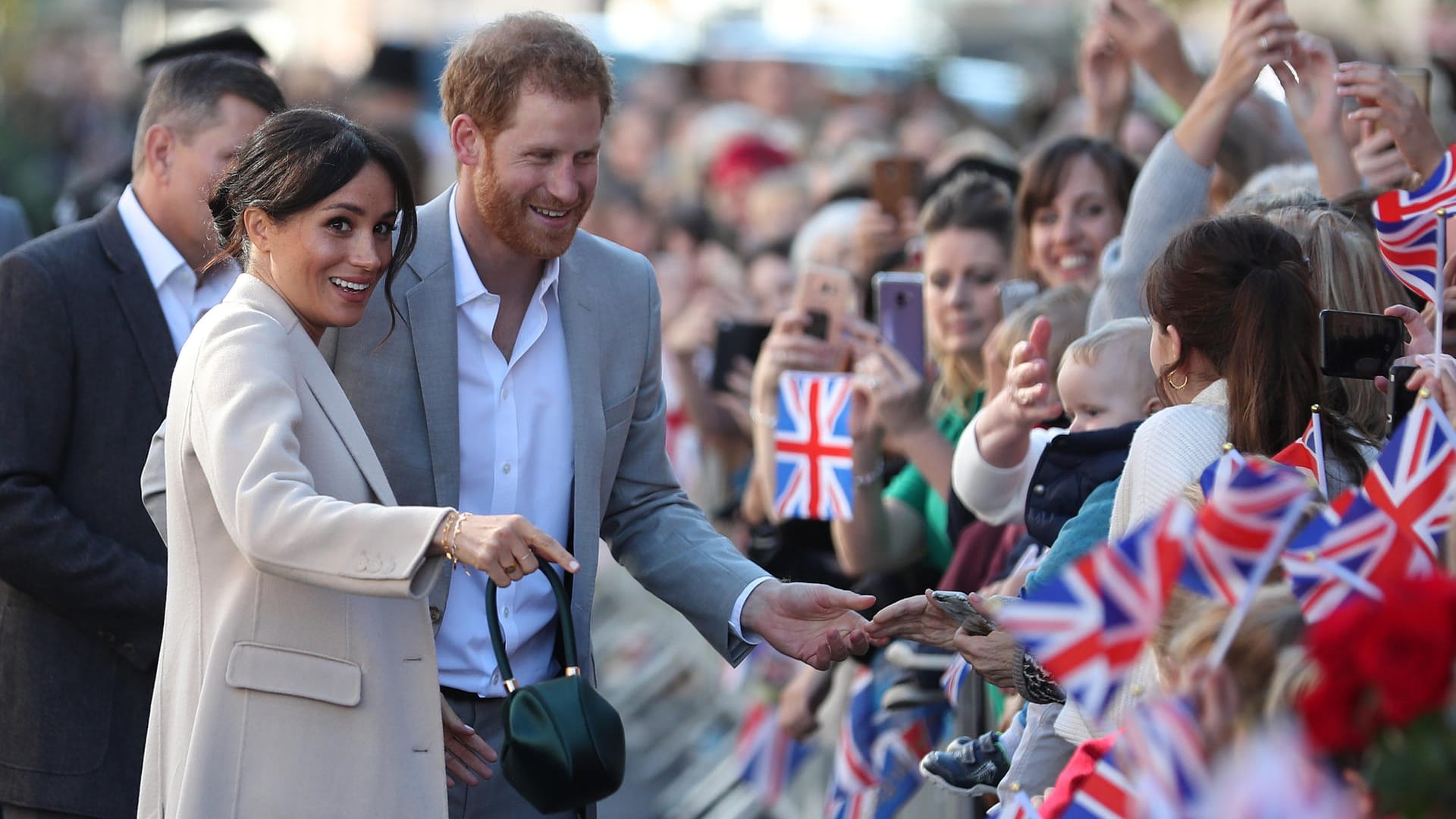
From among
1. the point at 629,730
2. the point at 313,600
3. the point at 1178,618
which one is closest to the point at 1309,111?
the point at 1178,618

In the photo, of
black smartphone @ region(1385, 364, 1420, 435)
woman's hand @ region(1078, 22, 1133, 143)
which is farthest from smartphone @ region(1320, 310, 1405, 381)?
woman's hand @ region(1078, 22, 1133, 143)

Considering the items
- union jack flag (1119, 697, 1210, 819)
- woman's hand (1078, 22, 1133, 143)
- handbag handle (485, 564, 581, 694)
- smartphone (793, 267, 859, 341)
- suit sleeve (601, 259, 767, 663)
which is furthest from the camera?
woman's hand (1078, 22, 1133, 143)

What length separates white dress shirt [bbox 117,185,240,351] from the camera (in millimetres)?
4066

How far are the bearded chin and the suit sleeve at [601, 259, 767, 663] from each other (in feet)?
1.05

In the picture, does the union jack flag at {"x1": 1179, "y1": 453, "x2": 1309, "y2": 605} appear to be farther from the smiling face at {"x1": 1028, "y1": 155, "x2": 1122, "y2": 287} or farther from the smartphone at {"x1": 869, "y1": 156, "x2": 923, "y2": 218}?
the smartphone at {"x1": 869, "y1": 156, "x2": 923, "y2": 218}

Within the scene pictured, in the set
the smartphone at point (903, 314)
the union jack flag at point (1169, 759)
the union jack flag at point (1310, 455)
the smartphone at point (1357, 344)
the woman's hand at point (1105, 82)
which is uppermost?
the woman's hand at point (1105, 82)

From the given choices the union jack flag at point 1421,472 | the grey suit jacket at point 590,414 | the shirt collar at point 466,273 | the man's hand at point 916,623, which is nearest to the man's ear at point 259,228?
the grey suit jacket at point 590,414

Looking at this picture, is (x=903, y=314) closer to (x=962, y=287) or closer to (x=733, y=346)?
(x=962, y=287)

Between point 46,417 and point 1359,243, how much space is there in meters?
2.78

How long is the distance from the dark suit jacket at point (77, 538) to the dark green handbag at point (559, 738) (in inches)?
47.2

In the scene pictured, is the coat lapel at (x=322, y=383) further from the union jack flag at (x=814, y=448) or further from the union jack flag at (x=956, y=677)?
the union jack flag at (x=814, y=448)

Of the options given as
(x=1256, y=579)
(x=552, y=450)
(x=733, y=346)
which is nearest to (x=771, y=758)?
(x=733, y=346)

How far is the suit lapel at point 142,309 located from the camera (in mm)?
3945

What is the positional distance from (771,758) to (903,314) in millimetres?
2235
